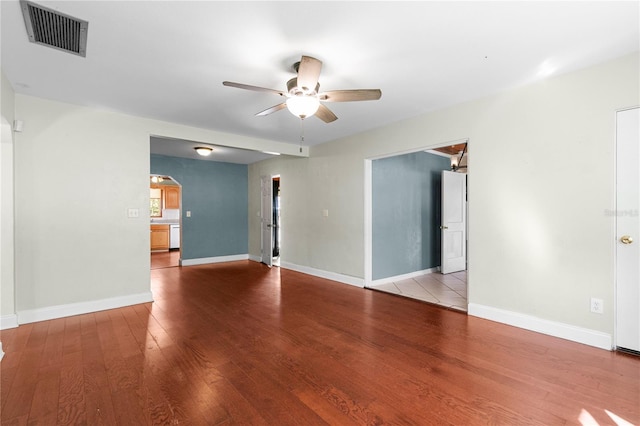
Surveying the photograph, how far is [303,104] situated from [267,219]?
454cm

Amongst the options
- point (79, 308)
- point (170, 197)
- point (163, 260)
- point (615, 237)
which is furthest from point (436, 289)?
point (170, 197)

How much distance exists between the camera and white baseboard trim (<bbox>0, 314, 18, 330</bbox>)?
2996 mm

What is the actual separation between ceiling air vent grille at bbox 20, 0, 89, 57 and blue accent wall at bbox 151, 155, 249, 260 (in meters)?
4.37

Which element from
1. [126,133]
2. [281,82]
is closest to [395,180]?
[281,82]

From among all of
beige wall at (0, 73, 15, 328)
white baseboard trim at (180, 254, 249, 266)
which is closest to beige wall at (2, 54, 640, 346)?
beige wall at (0, 73, 15, 328)

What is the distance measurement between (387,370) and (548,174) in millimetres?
2400

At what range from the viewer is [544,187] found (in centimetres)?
284

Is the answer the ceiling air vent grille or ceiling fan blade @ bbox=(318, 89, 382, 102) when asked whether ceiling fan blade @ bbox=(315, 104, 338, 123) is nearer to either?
ceiling fan blade @ bbox=(318, 89, 382, 102)

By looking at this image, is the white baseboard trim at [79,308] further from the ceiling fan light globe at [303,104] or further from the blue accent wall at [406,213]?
the blue accent wall at [406,213]

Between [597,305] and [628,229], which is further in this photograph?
[597,305]

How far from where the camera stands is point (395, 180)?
5.12m

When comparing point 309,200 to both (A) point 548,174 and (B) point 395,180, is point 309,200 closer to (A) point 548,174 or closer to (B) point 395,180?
(B) point 395,180

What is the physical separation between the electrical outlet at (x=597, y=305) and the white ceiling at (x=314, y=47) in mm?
2083

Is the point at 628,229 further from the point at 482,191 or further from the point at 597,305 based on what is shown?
the point at 482,191
